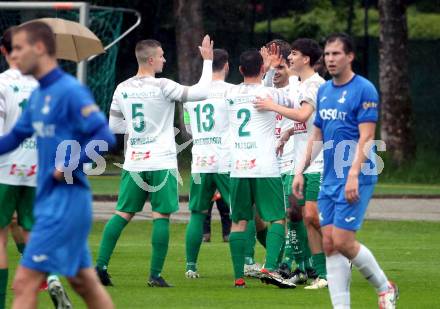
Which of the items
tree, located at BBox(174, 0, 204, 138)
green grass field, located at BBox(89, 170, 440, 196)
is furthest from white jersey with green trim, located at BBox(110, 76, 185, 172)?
tree, located at BBox(174, 0, 204, 138)

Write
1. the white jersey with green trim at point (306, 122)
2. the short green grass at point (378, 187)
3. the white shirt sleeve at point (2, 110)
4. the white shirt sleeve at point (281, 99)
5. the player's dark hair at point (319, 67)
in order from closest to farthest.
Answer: the white shirt sleeve at point (2, 110) < the white jersey with green trim at point (306, 122) < the white shirt sleeve at point (281, 99) < the player's dark hair at point (319, 67) < the short green grass at point (378, 187)

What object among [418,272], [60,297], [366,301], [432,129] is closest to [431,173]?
[432,129]

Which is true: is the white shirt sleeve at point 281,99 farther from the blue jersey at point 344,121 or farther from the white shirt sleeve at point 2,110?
the white shirt sleeve at point 2,110

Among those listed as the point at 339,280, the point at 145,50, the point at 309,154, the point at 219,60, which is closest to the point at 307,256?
the point at 219,60

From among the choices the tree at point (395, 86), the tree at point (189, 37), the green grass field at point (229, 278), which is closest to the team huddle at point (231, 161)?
the green grass field at point (229, 278)

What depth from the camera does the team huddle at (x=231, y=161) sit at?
793cm

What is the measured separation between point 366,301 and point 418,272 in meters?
2.46

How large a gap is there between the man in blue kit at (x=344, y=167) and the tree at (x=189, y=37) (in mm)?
22902

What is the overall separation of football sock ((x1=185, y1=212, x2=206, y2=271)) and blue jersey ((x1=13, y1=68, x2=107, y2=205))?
524cm

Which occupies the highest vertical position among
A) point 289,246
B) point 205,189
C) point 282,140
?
point 282,140

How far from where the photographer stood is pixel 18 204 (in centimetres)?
1049

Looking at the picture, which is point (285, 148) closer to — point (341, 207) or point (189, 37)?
point (341, 207)

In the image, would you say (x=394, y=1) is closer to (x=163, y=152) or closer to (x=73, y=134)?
(x=163, y=152)

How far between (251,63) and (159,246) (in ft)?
6.39
